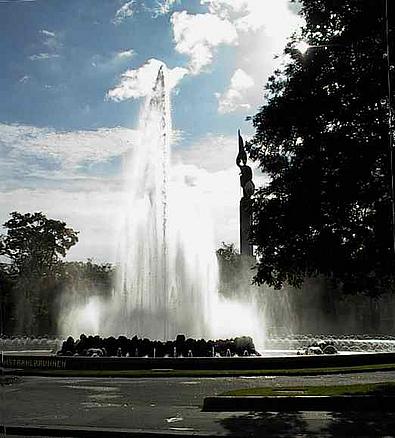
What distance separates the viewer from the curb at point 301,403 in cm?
1501

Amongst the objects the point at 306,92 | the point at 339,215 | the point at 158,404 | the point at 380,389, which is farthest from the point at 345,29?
the point at 158,404

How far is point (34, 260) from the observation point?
275ft

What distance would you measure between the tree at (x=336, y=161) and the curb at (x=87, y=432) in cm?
795

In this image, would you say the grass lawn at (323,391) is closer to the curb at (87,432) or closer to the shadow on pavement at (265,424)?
the shadow on pavement at (265,424)

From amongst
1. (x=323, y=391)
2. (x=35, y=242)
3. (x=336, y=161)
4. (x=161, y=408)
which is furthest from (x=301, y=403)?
(x=35, y=242)

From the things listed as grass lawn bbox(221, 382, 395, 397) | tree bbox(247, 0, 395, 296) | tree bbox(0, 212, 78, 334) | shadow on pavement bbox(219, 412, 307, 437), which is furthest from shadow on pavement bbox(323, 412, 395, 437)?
tree bbox(0, 212, 78, 334)

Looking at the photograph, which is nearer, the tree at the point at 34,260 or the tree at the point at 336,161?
the tree at the point at 336,161

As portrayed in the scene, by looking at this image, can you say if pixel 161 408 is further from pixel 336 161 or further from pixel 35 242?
pixel 35 242

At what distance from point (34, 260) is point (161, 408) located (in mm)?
69705

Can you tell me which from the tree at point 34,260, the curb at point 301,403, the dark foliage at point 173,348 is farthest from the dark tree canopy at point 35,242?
the curb at point 301,403

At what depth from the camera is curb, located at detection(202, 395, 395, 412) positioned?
49.2ft

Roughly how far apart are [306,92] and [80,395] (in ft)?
32.3

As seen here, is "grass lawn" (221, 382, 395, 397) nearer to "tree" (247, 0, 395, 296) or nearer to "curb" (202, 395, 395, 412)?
"curb" (202, 395, 395, 412)

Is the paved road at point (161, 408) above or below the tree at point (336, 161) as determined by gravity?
below
